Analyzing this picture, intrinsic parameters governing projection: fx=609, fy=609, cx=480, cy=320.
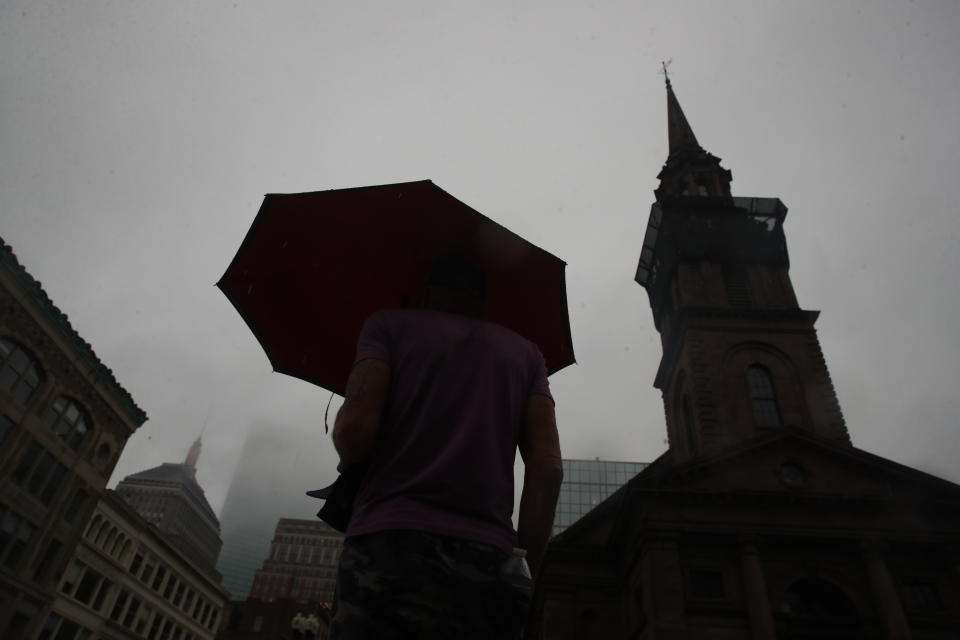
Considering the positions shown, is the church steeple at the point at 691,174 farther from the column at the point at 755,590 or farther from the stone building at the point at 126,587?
the stone building at the point at 126,587

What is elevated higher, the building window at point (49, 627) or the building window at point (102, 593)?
the building window at point (102, 593)

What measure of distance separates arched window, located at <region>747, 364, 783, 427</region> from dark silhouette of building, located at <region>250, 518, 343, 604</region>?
88021 millimetres

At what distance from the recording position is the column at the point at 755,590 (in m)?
18.4

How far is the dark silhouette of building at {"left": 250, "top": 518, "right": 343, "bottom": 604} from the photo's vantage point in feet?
341

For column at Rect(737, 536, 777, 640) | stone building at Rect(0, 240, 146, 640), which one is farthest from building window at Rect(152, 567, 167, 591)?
column at Rect(737, 536, 777, 640)

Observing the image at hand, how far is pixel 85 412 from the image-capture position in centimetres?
3531

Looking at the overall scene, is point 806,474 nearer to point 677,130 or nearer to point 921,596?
point 921,596

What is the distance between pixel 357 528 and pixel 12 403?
3490cm

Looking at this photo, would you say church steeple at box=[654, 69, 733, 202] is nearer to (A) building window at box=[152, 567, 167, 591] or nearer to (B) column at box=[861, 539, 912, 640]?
(B) column at box=[861, 539, 912, 640]

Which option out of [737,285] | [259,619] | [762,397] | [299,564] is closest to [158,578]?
[259,619]

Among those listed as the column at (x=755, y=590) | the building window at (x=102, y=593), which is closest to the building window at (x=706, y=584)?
the column at (x=755, y=590)

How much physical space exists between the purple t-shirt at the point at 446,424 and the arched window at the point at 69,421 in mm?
37104

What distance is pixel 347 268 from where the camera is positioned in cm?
379

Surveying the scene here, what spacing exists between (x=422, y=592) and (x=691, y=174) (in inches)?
1584
